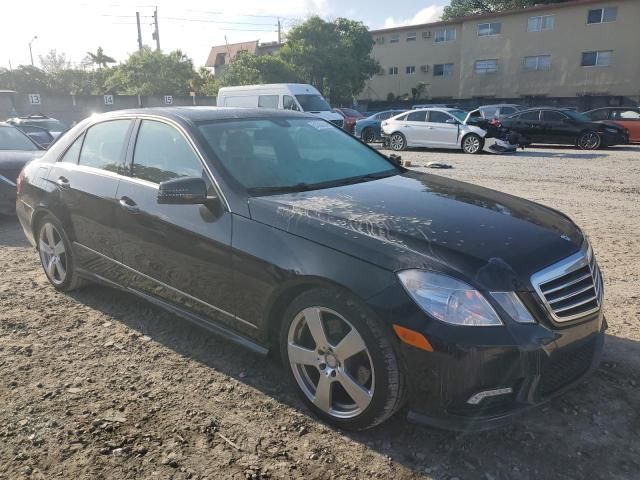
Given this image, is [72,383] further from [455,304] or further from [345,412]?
[455,304]

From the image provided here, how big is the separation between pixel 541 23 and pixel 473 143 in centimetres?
2680

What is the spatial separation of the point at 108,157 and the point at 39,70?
6478 centimetres

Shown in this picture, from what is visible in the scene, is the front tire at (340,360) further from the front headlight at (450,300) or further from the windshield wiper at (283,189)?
the windshield wiper at (283,189)

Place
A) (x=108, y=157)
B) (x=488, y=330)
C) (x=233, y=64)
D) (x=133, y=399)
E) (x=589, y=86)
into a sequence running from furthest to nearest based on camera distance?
(x=233, y=64) < (x=589, y=86) < (x=108, y=157) < (x=133, y=399) < (x=488, y=330)

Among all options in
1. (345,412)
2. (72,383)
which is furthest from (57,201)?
(345,412)

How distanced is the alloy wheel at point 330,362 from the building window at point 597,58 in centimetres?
4023

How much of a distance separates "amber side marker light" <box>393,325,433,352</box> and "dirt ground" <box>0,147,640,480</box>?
624mm

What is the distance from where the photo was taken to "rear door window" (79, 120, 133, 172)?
13.0 feet

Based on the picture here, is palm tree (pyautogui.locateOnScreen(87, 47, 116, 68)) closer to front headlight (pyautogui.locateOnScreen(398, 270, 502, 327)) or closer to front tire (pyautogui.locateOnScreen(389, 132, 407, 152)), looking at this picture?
front tire (pyautogui.locateOnScreen(389, 132, 407, 152))

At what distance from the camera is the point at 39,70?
58.7m

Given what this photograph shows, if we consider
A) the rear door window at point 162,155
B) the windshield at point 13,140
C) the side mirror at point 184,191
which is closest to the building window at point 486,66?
the windshield at point 13,140

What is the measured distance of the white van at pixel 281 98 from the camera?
1953 centimetres

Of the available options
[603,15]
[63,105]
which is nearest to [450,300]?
[63,105]

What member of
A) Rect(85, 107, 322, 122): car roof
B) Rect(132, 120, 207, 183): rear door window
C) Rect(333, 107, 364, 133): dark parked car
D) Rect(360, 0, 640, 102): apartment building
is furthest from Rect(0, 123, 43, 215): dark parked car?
Rect(360, 0, 640, 102): apartment building
